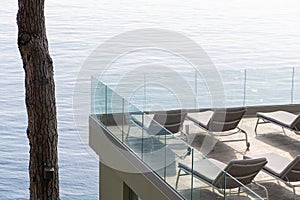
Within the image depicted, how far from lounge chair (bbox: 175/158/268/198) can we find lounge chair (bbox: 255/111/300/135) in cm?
228

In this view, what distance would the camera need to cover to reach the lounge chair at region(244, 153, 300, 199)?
28.5 feet

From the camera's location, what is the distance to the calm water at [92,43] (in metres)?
26.0

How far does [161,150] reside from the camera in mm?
9445

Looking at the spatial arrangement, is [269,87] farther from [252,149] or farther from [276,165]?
[276,165]

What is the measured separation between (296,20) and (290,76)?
95.0 feet

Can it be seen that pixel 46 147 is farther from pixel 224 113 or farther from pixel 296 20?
pixel 296 20

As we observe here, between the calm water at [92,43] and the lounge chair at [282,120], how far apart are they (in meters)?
13.1

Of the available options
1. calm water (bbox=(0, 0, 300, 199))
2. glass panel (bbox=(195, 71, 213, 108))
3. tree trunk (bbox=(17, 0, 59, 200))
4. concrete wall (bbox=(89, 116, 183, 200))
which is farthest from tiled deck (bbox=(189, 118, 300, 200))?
calm water (bbox=(0, 0, 300, 199))

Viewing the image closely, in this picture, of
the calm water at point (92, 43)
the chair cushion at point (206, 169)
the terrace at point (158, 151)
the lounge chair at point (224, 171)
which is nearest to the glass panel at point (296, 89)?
the terrace at point (158, 151)

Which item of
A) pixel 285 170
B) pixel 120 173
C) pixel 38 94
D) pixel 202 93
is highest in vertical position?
pixel 38 94

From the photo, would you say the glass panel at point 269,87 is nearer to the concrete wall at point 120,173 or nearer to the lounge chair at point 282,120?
the lounge chair at point 282,120

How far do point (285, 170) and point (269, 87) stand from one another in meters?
4.76

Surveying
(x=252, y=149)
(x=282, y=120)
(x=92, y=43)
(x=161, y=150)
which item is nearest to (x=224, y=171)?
(x=161, y=150)

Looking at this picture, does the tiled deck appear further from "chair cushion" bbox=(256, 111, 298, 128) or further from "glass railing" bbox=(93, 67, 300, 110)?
"glass railing" bbox=(93, 67, 300, 110)
